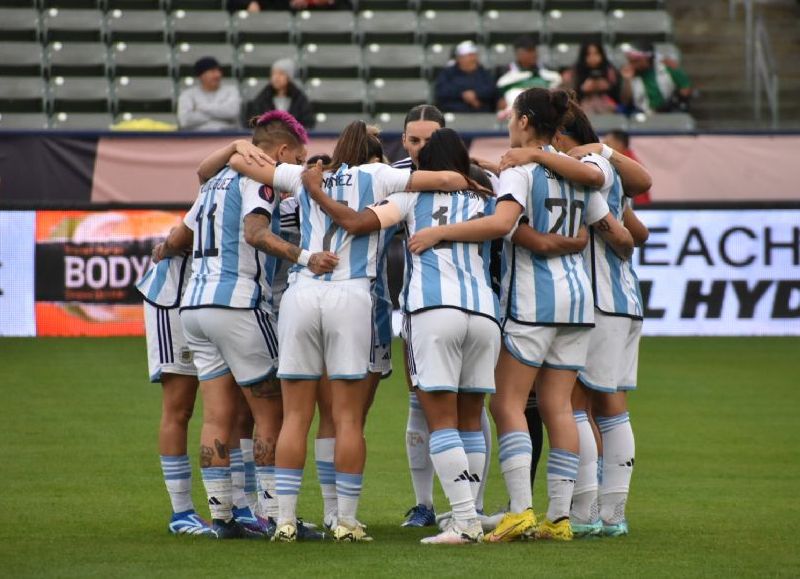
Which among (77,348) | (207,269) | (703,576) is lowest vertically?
(77,348)

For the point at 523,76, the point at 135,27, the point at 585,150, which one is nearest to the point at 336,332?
the point at 585,150

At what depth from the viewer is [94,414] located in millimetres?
10664

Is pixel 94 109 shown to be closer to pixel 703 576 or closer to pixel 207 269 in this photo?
pixel 207 269

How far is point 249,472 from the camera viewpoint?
7305 millimetres

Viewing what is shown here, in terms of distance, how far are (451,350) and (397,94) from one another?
39.3ft

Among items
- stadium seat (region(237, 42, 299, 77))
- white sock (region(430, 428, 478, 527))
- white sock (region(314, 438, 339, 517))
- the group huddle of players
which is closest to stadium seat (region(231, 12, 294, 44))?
stadium seat (region(237, 42, 299, 77))

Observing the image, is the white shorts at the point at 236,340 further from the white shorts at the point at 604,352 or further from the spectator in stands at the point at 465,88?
the spectator in stands at the point at 465,88

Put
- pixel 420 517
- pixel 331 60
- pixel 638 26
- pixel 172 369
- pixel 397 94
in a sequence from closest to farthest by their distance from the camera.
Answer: pixel 172 369
pixel 420 517
pixel 397 94
pixel 331 60
pixel 638 26

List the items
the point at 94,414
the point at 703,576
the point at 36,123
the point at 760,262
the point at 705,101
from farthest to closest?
the point at 705,101 < the point at 36,123 < the point at 760,262 < the point at 94,414 < the point at 703,576

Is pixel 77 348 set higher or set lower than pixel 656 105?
lower

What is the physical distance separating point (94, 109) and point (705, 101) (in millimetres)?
7877

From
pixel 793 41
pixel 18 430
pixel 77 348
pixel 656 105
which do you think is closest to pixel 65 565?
pixel 18 430

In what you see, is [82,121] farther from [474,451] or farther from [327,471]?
[474,451]

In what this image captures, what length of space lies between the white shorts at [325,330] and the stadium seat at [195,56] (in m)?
12.2
